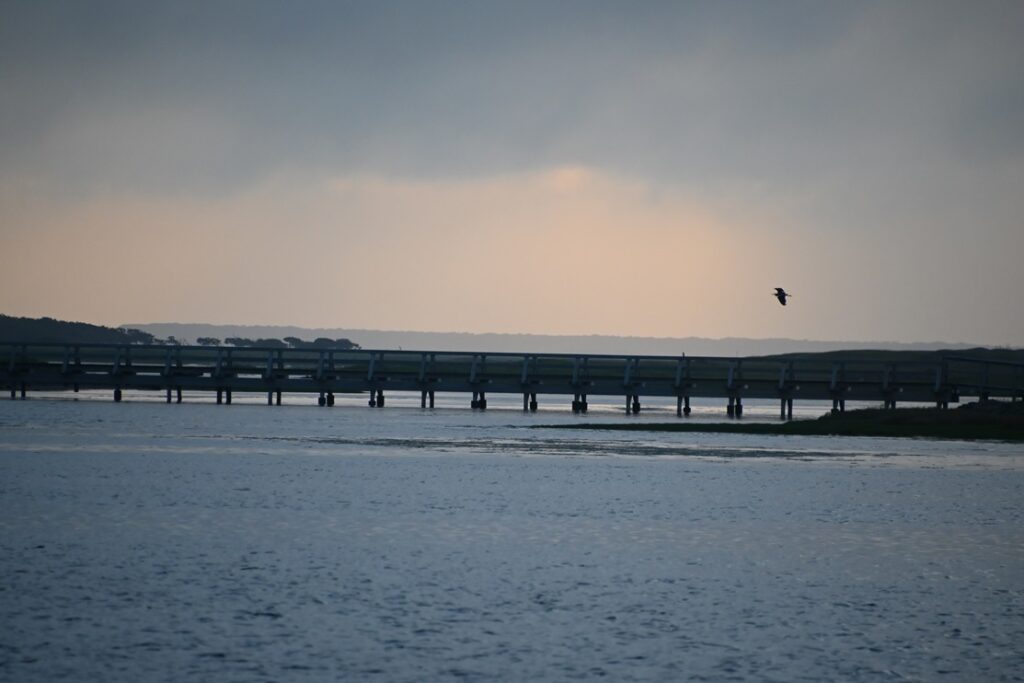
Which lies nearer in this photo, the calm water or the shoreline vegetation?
the calm water

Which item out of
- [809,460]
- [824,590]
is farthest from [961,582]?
[809,460]

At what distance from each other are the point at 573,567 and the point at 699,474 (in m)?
14.4

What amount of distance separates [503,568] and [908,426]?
3520cm

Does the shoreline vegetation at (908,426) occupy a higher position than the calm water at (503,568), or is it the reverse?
the shoreline vegetation at (908,426)

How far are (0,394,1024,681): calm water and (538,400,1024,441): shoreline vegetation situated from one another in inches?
489

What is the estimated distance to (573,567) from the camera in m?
17.9

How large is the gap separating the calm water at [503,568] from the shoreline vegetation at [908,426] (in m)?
12.4

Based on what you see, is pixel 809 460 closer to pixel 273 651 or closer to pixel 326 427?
pixel 326 427

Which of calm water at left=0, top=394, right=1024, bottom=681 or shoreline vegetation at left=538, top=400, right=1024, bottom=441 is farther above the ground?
shoreline vegetation at left=538, top=400, right=1024, bottom=441

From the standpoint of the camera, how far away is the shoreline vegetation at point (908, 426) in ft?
157

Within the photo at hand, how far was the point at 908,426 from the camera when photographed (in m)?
49.9

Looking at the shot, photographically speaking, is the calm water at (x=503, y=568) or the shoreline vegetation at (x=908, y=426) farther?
the shoreline vegetation at (x=908, y=426)

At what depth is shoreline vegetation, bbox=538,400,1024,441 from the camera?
157 feet

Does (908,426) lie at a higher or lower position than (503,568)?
higher
